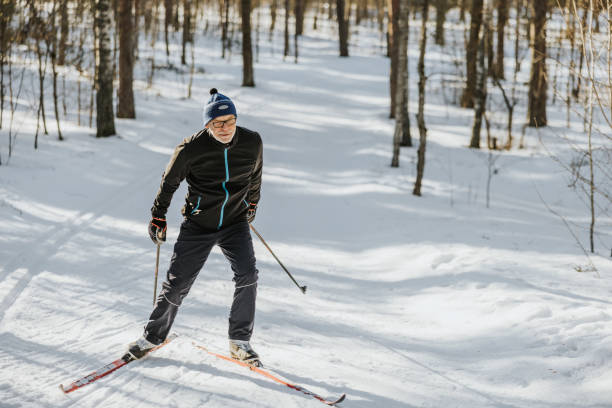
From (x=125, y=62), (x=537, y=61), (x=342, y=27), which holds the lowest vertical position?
(x=125, y=62)

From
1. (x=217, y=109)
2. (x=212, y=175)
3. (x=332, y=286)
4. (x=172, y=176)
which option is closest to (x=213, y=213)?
(x=212, y=175)

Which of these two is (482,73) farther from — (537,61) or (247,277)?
(247,277)

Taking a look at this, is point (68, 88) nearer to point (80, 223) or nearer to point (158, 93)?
point (158, 93)

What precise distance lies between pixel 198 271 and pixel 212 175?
2.47 ft

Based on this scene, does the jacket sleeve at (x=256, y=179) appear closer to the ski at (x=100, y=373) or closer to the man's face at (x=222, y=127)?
the man's face at (x=222, y=127)

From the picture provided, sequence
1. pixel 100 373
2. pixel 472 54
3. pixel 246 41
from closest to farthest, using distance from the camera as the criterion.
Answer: pixel 100 373 < pixel 472 54 < pixel 246 41

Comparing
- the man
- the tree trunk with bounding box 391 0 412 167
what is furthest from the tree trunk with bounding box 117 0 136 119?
the man

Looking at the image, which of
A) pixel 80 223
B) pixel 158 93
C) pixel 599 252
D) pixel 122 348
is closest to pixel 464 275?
pixel 599 252

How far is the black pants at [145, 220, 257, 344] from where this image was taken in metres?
4.04

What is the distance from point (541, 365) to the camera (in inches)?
163

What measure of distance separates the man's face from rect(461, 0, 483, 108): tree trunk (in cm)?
1236

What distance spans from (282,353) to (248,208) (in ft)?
4.03

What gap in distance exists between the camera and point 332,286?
6.34m

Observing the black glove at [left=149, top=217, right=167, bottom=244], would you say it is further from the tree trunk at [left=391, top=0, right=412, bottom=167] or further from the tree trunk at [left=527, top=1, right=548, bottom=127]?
the tree trunk at [left=527, top=1, right=548, bottom=127]
